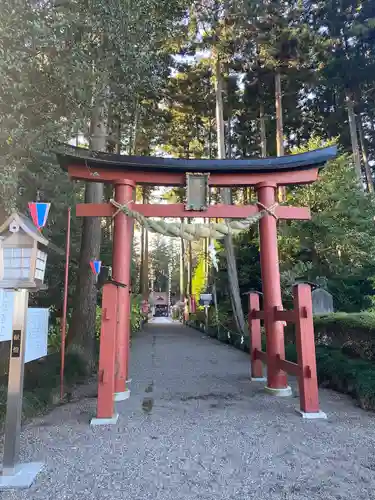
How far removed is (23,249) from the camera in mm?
3146

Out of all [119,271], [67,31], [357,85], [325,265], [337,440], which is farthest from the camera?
[357,85]

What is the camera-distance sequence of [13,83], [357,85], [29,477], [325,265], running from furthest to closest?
[357,85], [325,265], [13,83], [29,477]

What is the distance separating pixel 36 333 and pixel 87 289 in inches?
104

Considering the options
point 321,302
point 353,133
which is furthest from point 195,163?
point 353,133

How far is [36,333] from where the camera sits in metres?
4.69

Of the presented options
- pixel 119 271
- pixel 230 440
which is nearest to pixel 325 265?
pixel 119 271

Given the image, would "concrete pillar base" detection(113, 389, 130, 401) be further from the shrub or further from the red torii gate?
the shrub

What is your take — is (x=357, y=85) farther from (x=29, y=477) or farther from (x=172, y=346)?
(x=29, y=477)

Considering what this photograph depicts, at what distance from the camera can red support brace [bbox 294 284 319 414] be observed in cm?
439

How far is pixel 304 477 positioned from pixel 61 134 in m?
4.94

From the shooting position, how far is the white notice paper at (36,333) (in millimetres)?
Answer: 4426

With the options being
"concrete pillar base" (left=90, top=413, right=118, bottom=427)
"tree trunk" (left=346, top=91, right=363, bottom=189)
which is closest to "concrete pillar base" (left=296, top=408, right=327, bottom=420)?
"concrete pillar base" (left=90, top=413, right=118, bottom=427)

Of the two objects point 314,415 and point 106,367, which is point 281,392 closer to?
point 314,415

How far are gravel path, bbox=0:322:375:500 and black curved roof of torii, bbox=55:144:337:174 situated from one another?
3699 mm
